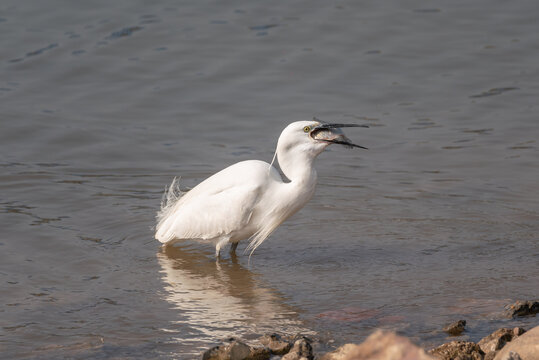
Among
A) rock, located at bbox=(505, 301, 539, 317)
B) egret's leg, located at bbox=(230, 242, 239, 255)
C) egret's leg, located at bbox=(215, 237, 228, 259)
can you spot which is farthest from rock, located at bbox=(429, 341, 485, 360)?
egret's leg, located at bbox=(230, 242, 239, 255)

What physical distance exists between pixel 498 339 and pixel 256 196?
279cm

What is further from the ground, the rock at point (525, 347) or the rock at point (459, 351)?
the rock at point (525, 347)

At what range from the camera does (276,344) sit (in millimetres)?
5309

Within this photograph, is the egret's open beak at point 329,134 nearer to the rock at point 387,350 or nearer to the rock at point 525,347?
the rock at point 525,347

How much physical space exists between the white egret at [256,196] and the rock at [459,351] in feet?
7.37

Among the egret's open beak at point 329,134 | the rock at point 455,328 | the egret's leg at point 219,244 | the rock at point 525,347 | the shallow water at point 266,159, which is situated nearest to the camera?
the rock at point 525,347

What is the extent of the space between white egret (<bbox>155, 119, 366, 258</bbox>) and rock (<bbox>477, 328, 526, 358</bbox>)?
2.19 meters

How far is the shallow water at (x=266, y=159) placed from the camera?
6.29m

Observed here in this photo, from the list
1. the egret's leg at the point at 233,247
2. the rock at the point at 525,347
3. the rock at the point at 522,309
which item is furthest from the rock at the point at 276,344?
the egret's leg at the point at 233,247

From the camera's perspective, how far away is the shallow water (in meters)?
6.29

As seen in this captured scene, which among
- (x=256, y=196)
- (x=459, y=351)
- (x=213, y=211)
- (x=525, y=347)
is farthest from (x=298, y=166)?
(x=525, y=347)

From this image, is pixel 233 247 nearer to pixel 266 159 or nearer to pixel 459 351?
pixel 266 159

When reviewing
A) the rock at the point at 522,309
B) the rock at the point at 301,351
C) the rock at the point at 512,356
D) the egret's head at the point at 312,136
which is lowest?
the rock at the point at 522,309

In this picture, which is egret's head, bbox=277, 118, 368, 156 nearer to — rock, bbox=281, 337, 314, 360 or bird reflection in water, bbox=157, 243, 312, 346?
bird reflection in water, bbox=157, 243, 312, 346
